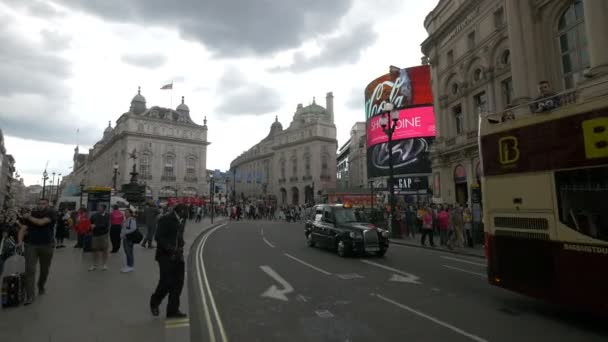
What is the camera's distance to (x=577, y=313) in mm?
6109

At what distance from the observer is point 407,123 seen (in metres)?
46.1

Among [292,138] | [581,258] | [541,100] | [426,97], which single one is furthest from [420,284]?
[292,138]

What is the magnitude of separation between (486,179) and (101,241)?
380 inches

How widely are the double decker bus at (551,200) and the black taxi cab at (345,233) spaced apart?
578cm

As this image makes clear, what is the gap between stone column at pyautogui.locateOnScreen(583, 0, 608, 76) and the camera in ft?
45.4

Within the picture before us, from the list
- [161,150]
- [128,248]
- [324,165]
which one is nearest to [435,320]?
[128,248]

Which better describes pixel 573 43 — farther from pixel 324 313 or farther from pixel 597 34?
pixel 324 313

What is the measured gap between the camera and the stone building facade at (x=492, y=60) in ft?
53.4

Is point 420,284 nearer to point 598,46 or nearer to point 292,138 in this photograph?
point 598,46

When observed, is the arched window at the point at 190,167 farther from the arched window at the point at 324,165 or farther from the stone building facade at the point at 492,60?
the stone building facade at the point at 492,60

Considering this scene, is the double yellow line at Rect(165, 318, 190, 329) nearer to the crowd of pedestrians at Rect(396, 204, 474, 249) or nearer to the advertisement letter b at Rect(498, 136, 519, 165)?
the advertisement letter b at Rect(498, 136, 519, 165)

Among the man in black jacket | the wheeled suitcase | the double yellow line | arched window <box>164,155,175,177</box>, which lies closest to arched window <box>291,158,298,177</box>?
arched window <box>164,155,175,177</box>

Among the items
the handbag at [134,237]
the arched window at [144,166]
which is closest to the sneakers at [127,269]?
the handbag at [134,237]

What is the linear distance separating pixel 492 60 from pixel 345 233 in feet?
55.5
